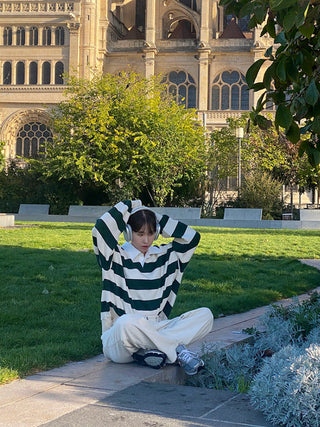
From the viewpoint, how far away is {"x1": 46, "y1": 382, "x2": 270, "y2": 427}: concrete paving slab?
3207 millimetres

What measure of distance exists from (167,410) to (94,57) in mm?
55236

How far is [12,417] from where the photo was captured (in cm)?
323

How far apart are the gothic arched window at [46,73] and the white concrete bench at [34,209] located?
1016 inches

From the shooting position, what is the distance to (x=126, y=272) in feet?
15.1

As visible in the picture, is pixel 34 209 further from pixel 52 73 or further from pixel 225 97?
pixel 225 97

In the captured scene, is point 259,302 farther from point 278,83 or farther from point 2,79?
point 2,79

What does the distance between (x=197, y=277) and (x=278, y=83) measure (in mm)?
5281

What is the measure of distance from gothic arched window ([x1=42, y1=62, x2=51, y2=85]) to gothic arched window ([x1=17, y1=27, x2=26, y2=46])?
8.72 feet

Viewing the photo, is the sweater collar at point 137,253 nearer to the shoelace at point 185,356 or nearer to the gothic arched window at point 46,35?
the shoelace at point 185,356

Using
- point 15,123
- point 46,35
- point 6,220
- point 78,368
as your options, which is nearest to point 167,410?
point 78,368

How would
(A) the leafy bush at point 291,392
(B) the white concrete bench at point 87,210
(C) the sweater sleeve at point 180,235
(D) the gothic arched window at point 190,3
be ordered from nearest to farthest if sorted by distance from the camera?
1. (A) the leafy bush at point 291,392
2. (C) the sweater sleeve at point 180,235
3. (B) the white concrete bench at point 87,210
4. (D) the gothic arched window at point 190,3

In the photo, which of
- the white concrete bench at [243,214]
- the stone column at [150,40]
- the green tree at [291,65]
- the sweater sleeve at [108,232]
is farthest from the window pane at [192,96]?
the sweater sleeve at [108,232]

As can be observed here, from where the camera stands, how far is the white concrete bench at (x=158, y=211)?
29.5 meters

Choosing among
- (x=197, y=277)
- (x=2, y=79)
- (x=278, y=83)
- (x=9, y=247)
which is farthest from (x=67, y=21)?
(x=278, y=83)
